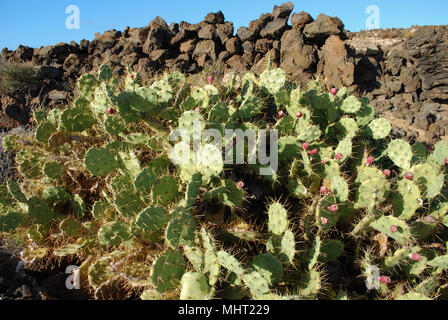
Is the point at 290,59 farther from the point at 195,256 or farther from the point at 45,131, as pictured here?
the point at 195,256

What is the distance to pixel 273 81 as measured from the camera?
149 inches

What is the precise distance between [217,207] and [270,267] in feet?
2.63

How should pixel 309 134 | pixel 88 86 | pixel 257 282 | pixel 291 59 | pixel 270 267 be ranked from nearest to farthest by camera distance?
pixel 257 282, pixel 270 267, pixel 309 134, pixel 88 86, pixel 291 59

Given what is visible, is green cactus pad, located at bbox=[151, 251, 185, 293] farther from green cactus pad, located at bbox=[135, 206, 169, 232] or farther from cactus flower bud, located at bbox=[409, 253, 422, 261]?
cactus flower bud, located at bbox=[409, 253, 422, 261]

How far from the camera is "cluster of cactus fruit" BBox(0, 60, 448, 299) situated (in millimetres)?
2416

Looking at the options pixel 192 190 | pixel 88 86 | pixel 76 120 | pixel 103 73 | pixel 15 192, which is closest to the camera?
pixel 192 190

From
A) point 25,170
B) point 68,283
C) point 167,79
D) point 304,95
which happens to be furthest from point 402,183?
point 25,170

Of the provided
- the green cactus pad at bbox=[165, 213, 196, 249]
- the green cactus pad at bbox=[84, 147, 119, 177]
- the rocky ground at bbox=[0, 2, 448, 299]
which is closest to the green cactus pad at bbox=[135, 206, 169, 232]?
the green cactus pad at bbox=[165, 213, 196, 249]

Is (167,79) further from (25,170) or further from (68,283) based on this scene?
(68,283)

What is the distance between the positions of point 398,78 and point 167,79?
6.53 m

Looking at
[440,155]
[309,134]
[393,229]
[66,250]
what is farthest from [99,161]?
[440,155]

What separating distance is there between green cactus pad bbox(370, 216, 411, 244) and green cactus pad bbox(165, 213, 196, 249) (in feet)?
4.88

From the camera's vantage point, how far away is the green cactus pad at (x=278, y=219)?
254 cm

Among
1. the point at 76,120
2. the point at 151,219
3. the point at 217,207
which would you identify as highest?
the point at 76,120
